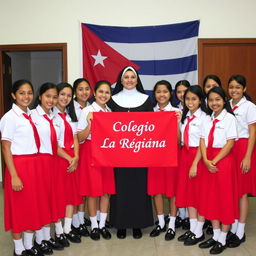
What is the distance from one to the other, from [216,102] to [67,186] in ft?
5.46

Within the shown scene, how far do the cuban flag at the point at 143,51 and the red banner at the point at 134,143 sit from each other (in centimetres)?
214

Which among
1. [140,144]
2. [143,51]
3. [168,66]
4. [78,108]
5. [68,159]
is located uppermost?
[143,51]

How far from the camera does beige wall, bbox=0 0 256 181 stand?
4930 mm

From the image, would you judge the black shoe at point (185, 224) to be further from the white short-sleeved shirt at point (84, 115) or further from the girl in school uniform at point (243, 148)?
the white short-sleeved shirt at point (84, 115)

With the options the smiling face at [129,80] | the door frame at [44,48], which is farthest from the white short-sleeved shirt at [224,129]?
the door frame at [44,48]

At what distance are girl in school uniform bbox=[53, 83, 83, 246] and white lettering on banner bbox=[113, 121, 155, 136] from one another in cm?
45

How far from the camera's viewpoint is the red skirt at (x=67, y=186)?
296cm

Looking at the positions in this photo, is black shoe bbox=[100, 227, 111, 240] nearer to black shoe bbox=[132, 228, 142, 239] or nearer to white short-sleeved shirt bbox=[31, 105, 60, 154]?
black shoe bbox=[132, 228, 142, 239]

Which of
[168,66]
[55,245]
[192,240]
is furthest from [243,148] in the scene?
[168,66]

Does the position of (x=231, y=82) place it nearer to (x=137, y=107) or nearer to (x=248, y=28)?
(x=137, y=107)

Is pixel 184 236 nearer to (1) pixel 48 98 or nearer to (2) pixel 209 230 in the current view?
(2) pixel 209 230

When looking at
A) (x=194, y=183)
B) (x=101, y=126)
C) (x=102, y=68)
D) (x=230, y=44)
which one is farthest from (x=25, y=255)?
(x=230, y=44)

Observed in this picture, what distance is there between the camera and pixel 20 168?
2590mm

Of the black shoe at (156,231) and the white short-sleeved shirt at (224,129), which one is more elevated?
the white short-sleeved shirt at (224,129)
